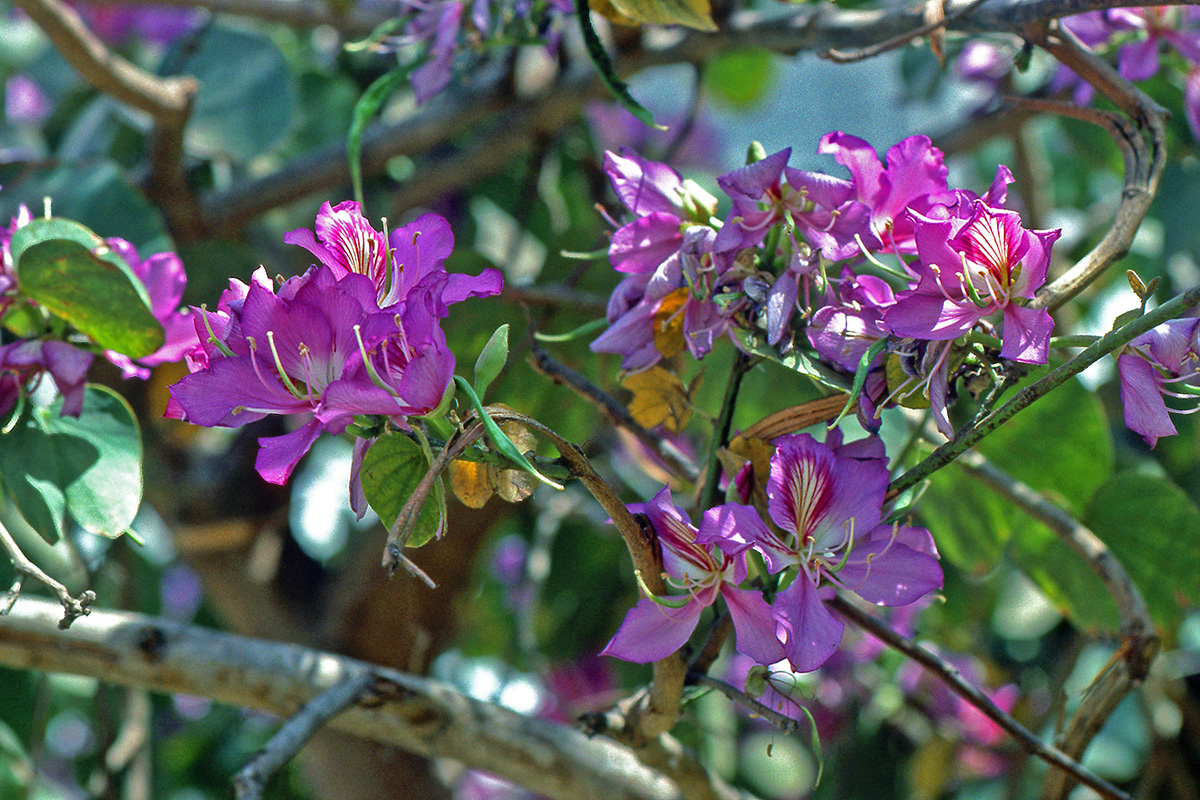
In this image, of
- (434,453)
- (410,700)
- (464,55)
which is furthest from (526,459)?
(464,55)

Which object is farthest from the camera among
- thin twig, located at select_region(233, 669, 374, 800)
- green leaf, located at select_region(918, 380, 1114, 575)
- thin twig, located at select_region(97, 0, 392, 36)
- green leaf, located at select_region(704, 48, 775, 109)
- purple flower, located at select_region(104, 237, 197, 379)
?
green leaf, located at select_region(704, 48, 775, 109)

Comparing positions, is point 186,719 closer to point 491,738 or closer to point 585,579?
point 585,579

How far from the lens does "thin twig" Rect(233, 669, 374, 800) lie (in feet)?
1.37

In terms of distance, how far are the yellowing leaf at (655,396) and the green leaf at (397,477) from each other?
0.13 meters

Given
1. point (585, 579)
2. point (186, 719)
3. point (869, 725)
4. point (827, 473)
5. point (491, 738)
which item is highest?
point (827, 473)

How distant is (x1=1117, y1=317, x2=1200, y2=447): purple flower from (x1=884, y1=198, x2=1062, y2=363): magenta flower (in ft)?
0.12

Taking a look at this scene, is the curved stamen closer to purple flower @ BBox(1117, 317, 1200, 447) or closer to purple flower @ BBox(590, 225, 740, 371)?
purple flower @ BBox(590, 225, 740, 371)

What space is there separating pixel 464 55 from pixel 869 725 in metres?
0.85

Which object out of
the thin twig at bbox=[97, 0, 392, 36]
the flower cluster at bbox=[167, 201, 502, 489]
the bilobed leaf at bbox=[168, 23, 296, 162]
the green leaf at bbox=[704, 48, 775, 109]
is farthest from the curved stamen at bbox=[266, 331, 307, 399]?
the green leaf at bbox=[704, 48, 775, 109]

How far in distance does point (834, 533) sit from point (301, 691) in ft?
1.17

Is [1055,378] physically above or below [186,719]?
above

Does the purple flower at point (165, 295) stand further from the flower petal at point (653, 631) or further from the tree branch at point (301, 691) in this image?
the flower petal at point (653, 631)

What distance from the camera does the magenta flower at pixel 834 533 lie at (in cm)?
36

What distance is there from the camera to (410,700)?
0.56 meters
